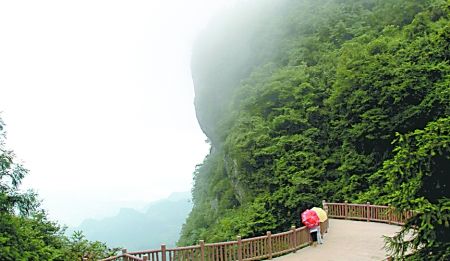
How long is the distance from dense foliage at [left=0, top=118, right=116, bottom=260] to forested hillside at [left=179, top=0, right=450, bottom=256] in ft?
21.6

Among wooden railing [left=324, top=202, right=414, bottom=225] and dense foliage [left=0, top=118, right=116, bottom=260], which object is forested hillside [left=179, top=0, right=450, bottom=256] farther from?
dense foliage [left=0, top=118, right=116, bottom=260]

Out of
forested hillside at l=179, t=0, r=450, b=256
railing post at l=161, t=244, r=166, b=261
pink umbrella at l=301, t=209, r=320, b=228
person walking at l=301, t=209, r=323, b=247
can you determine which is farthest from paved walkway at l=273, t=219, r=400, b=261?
railing post at l=161, t=244, r=166, b=261

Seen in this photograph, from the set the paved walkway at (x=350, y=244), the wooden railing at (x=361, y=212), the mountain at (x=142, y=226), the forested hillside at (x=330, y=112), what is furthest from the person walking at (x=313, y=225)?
the mountain at (x=142, y=226)

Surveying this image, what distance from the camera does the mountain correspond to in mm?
94375

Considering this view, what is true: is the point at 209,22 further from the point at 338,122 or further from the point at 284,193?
the point at 284,193

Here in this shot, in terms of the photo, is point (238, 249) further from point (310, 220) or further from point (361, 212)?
point (361, 212)

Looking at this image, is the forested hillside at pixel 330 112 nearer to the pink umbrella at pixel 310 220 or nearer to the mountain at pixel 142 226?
the pink umbrella at pixel 310 220

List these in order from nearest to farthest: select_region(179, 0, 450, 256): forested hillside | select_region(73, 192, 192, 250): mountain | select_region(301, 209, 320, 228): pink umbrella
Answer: select_region(301, 209, 320, 228): pink umbrella < select_region(179, 0, 450, 256): forested hillside < select_region(73, 192, 192, 250): mountain

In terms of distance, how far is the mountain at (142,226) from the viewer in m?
94.4

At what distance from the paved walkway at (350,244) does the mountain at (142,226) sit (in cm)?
7512

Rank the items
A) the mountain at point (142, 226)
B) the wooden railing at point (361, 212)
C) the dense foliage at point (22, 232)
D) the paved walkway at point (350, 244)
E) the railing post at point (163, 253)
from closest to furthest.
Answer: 1. the dense foliage at point (22, 232)
2. the railing post at point (163, 253)
3. the paved walkway at point (350, 244)
4. the wooden railing at point (361, 212)
5. the mountain at point (142, 226)

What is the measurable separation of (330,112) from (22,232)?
18.6 metres

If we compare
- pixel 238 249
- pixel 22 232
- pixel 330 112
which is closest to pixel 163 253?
pixel 238 249

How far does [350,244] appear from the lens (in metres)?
13.4
